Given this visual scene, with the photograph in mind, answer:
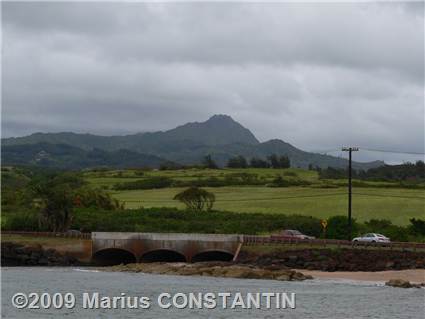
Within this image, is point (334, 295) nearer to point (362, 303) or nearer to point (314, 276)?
point (362, 303)

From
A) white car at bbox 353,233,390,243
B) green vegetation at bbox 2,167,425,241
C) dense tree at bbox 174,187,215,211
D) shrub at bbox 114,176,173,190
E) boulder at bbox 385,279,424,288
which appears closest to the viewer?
boulder at bbox 385,279,424,288

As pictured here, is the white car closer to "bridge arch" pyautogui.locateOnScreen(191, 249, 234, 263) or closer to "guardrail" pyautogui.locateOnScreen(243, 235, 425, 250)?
"guardrail" pyautogui.locateOnScreen(243, 235, 425, 250)

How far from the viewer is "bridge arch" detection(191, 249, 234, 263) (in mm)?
96944

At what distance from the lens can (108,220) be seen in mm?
117938

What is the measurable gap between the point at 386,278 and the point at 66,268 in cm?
3496

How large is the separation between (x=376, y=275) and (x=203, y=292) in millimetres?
22644

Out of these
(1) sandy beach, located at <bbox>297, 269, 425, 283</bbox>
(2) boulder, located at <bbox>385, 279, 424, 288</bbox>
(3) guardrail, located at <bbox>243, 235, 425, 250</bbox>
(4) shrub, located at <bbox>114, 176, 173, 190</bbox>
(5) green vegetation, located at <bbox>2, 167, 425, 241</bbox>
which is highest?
(4) shrub, located at <bbox>114, 176, 173, 190</bbox>

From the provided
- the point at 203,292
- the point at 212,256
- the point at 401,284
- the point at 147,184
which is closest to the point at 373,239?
the point at 212,256

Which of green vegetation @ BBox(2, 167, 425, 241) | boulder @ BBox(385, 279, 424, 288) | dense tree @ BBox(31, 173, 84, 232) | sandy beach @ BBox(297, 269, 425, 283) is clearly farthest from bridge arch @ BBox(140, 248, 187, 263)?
boulder @ BBox(385, 279, 424, 288)

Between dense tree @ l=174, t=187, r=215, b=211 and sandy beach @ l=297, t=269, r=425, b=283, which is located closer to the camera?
sandy beach @ l=297, t=269, r=425, b=283

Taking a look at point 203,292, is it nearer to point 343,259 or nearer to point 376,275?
point 376,275

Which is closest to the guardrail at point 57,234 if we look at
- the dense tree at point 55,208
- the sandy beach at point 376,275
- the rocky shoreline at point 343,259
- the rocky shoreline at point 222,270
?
the dense tree at point 55,208

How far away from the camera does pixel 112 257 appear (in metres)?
104

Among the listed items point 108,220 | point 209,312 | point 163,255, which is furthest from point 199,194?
point 209,312
